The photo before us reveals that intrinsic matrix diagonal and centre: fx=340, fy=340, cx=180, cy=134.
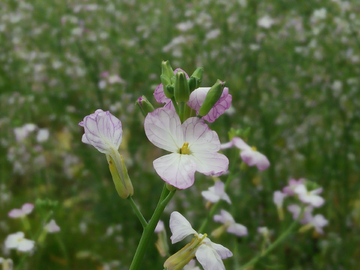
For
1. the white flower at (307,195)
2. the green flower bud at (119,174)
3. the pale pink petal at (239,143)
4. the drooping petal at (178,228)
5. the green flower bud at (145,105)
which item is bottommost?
the drooping petal at (178,228)

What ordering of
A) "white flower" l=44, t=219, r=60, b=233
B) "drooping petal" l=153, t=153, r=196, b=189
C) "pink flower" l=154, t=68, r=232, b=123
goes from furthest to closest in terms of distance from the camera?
"white flower" l=44, t=219, r=60, b=233 < "pink flower" l=154, t=68, r=232, b=123 < "drooping petal" l=153, t=153, r=196, b=189

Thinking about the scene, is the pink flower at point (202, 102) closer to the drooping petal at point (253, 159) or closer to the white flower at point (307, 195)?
the drooping petal at point (253, 159)

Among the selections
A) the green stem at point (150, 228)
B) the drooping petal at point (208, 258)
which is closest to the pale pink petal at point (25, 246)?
the green stem at point (150, 228)

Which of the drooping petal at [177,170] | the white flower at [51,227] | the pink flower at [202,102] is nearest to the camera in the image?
the drooping petal at [177,170]

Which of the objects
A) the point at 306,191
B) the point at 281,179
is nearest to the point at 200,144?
the point at 306,191

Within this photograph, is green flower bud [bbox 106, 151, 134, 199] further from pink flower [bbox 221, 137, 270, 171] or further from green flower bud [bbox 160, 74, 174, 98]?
pink flower [bbox 221, 137, 270, 171]

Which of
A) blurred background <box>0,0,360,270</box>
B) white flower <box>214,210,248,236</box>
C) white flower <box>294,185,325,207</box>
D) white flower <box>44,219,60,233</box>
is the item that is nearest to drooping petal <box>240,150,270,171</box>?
white flower <box>214,210,248,236</box>

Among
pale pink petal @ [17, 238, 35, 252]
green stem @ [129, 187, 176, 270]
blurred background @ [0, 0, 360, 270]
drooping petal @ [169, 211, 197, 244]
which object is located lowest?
drooping petal @ [169, 211, 197, 244]
